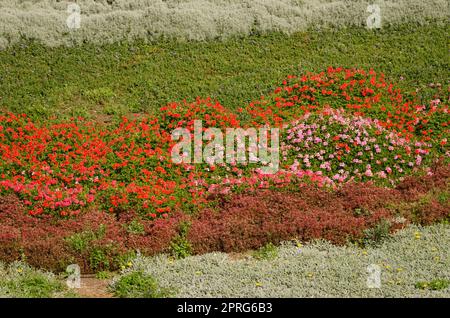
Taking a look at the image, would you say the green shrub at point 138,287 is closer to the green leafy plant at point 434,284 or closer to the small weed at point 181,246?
the small weed at point 181,246

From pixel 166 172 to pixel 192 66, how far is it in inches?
308

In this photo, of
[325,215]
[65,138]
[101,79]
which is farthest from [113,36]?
[325,215]

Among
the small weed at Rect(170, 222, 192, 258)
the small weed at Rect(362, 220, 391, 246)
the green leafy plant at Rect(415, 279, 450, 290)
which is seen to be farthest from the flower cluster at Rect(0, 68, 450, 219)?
the green leafy plant at Rect(415, 279, 450, 290)
